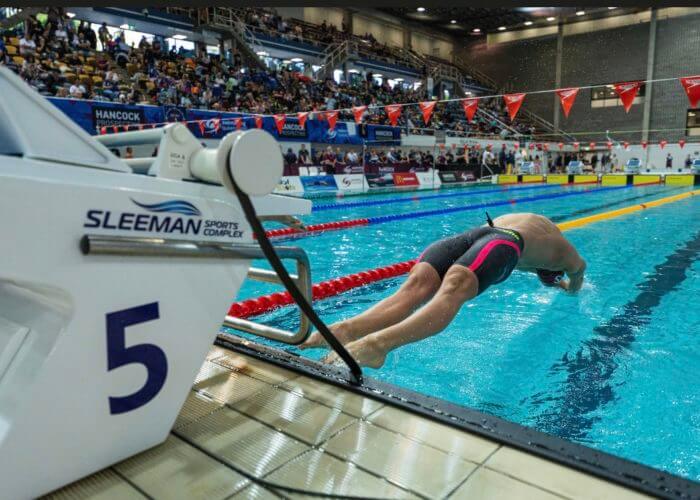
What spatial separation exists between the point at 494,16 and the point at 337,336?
124 ft

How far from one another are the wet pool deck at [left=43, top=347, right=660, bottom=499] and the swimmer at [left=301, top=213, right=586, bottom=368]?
0.32 metres

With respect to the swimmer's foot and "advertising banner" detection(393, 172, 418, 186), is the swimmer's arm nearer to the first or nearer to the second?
the swimmer's foot

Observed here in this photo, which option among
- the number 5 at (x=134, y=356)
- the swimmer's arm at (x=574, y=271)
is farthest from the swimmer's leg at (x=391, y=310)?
the swimmer's arm at (x=574, y=271)

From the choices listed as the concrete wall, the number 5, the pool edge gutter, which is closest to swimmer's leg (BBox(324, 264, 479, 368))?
the pool edge gutter

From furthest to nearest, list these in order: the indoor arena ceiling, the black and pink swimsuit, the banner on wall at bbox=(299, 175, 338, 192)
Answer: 1. the indoor arena ceiling
2. the banner on wall at bbox=(299, 175, 338, 192)
3. the black and pink swimsuit

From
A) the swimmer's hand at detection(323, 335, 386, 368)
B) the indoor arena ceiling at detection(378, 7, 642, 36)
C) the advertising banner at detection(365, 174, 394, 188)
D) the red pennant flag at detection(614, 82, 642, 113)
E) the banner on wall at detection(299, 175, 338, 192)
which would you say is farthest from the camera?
the indoor arena ceiling at detection(378, 7, 642, 36)

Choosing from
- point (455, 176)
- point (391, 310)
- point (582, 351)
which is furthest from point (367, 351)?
point (455, 176)

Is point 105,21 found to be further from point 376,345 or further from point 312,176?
point 376,345

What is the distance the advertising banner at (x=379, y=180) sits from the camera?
18391mm

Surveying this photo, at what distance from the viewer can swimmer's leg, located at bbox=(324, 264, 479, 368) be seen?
2.01 meters

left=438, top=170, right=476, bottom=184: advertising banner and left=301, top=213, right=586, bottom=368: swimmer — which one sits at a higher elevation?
left=438, top=170, right=476, bottom=184: advertising banner

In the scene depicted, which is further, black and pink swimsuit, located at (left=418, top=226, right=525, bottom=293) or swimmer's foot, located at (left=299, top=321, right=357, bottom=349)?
black and pink swimsuit, located at (left=418, top=226, right=525, bottom=293)

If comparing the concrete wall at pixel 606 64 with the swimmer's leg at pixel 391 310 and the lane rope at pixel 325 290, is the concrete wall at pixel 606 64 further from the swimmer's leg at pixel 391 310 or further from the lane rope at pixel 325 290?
the swimmer's leg at pixel 391 310

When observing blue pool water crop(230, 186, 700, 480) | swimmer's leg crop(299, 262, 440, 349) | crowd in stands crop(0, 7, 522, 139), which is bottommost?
blue pool water crop(230, 186, 700, 480)
